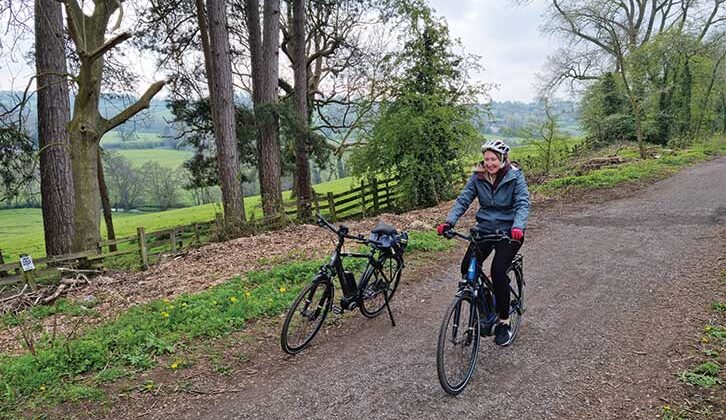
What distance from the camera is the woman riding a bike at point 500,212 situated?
3.64m

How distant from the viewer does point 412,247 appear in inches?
285

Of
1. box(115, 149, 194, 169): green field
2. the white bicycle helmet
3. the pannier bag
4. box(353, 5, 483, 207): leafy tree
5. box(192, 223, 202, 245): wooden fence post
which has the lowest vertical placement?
box(192, 223, 202, 245): wooden fence post

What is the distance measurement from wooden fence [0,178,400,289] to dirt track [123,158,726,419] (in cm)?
531

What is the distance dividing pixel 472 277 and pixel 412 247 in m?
3.81

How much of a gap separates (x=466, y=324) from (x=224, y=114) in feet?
29.0

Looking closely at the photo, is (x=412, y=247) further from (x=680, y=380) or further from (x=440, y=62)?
(x=440, y=62)

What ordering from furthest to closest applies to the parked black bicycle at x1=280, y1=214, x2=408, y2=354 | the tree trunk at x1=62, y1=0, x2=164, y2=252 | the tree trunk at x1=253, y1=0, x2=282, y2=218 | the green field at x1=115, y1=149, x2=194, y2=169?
the green field at x1=115, y1=149, x2=194, y2=169, the tree trunk at x1=253, y1=0, x2=282, y2=218, the tree trunk at x1=62, y1=0, x2=164, y2=252, the parked black bicycle at x1=280, y1=214, x2=408, y2=354

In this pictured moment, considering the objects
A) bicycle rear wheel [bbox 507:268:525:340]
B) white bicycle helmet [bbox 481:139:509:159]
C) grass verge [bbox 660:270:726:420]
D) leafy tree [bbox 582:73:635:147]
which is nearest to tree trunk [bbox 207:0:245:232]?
bicycle rear wheel [bbox 507:268:525:340]

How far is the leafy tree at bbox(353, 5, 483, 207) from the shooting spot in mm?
12602

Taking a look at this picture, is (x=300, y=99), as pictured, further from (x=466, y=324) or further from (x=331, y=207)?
(x=466, y=324)

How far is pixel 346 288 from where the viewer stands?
4.29 m

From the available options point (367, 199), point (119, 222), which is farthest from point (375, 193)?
point (119, 222)

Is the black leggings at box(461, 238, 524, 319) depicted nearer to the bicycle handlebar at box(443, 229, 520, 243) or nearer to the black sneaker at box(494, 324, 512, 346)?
the bicycle handlebar at box(443, 229, 520, 243)

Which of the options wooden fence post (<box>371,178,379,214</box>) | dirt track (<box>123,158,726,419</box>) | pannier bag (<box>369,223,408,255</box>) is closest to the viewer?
dirt track (<box>123,158,726,419</box>)
